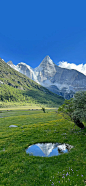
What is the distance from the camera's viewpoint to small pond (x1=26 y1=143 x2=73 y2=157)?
1530 cm

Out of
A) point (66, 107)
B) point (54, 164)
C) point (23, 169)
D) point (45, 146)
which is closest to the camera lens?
point (23, 169)

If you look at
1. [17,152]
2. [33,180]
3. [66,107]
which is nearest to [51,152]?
[17,152]

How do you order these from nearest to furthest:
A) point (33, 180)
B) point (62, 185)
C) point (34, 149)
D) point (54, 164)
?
point (62, 185) < point (33, 180) < point (54, 164) < point (34, 149)

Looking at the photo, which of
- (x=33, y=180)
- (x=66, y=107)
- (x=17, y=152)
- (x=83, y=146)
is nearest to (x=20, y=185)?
(x=33, y=180)

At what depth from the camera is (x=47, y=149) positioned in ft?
55.0

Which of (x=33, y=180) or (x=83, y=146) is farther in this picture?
(x=83, y=146)

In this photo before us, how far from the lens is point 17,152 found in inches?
609

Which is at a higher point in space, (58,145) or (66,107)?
(66,107)

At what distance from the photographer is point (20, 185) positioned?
923 cm

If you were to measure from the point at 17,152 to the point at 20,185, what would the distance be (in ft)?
21.5

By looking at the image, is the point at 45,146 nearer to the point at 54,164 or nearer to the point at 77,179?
the point at 54,164

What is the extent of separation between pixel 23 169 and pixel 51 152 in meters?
5.65

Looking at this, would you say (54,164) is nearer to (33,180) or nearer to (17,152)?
(33,180)

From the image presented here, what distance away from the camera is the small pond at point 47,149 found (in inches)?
602
